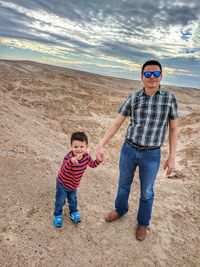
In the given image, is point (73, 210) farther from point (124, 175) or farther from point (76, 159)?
point (76, 159)

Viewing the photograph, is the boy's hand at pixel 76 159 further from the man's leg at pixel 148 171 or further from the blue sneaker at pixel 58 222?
the blue sneaker at pixel 58 222

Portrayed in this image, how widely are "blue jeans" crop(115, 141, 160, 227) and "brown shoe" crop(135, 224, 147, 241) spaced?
0.22ft

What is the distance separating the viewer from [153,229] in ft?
15.6

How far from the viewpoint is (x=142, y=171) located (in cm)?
396

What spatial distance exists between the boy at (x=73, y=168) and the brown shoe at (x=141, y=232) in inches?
49.1

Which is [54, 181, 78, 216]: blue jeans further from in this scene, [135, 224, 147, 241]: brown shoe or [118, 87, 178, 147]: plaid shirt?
[118, 87, 178, 147]: plaid shirt

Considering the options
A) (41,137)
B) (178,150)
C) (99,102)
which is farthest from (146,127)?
(99,102)

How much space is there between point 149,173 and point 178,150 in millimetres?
8872

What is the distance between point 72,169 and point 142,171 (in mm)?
1074

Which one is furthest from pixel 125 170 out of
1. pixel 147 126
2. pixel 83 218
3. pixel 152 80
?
pixel 152 80

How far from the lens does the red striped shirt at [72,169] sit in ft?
12.5

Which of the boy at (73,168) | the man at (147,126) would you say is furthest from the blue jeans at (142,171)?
the boy at (73,168)

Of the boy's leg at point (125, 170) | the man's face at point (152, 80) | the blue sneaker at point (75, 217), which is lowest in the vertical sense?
the blue sneaker at point (75, 217)

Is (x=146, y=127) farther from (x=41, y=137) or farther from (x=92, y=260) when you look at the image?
(x=41, y=137)
